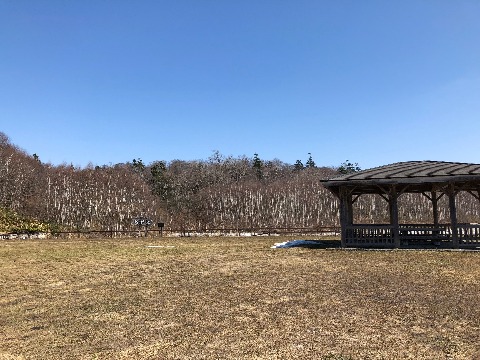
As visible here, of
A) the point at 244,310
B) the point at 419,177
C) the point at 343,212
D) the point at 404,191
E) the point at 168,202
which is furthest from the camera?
the point at 168,202

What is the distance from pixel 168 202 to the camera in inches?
2258

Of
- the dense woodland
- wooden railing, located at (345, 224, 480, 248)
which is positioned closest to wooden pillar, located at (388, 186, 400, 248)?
wooden railing, located at (345, 224, 480, 248)

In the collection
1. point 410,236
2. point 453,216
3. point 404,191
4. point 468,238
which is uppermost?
point 404,191

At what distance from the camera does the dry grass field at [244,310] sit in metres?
5.66

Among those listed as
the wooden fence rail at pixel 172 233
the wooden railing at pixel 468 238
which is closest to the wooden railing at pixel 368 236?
the wooden railing at pixel 468 238

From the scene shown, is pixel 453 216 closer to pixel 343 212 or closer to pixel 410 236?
pixel 410 236

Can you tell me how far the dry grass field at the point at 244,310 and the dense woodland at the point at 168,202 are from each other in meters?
27.9

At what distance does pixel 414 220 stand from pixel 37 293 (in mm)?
52599

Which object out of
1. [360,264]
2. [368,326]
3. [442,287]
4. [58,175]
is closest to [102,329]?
[368,326]

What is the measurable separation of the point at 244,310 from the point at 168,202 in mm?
50766

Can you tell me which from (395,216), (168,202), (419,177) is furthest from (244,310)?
(168,202)

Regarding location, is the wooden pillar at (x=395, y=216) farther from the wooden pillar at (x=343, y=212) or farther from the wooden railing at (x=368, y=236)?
the wooden pillar at (x=343, y=212)

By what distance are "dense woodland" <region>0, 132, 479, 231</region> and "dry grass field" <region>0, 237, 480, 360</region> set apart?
2791cm

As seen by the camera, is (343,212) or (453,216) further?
(343,212)
